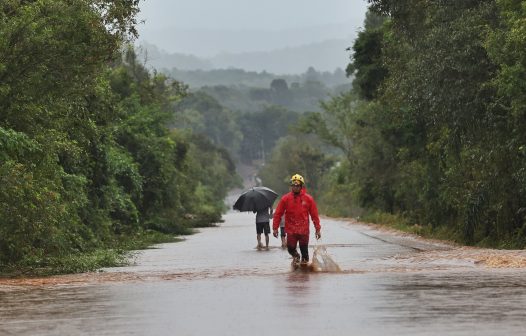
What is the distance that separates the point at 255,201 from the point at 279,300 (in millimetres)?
17656

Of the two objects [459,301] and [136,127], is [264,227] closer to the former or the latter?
[459,301]

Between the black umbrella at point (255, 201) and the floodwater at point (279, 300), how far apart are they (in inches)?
335

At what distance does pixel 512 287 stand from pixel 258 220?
57.8 feet

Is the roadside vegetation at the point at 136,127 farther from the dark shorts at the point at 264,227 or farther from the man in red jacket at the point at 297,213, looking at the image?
the man in red jacket at the point at 297,213

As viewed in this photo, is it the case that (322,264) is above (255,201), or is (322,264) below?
below

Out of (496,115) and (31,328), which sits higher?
(496,115)

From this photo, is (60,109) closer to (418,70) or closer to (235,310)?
(418,70)

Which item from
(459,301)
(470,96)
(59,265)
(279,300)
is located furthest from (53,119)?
(459,301)

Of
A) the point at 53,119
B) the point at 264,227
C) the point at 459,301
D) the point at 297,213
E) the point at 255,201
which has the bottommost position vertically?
the point at 459,301

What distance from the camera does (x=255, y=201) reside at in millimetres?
31953

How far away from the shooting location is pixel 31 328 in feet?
38.6

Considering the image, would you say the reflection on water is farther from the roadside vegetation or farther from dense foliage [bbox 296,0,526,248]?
dense foliage [bbox 296,0,526,248]

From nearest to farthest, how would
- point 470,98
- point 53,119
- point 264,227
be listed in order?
point 53,119, point 470,98, point 264,227

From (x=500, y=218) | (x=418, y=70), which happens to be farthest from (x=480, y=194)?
(x=418, y=70)
